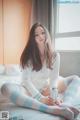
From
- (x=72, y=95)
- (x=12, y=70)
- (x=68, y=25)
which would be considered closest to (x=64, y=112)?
(x=72, y=95)

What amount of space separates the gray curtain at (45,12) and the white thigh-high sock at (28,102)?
5.50ft

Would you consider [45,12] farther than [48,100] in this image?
Yes

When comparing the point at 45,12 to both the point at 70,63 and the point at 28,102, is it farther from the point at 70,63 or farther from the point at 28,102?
the point at 28,102

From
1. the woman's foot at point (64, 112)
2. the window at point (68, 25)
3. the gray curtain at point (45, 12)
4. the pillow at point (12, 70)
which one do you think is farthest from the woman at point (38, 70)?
the gray curtain at point (45, 12)

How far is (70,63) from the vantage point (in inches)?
129

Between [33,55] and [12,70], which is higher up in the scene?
[33,55]

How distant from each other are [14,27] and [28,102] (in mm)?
2016

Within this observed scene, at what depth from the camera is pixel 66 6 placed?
3.39 m

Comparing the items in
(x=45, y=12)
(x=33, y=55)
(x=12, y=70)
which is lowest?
(x=12, y=70)

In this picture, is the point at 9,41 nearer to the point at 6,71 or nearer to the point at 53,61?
the point at 6,71

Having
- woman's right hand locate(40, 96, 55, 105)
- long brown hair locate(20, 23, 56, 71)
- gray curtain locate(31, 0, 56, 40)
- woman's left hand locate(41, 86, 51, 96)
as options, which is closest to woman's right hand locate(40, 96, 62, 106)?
woman's right hand locate(40, 96, 55, 105)

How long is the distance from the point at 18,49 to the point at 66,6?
868 mm

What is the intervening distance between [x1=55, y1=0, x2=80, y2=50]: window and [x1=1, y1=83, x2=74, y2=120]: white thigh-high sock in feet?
5.06

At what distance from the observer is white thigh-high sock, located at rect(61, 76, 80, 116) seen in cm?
168
